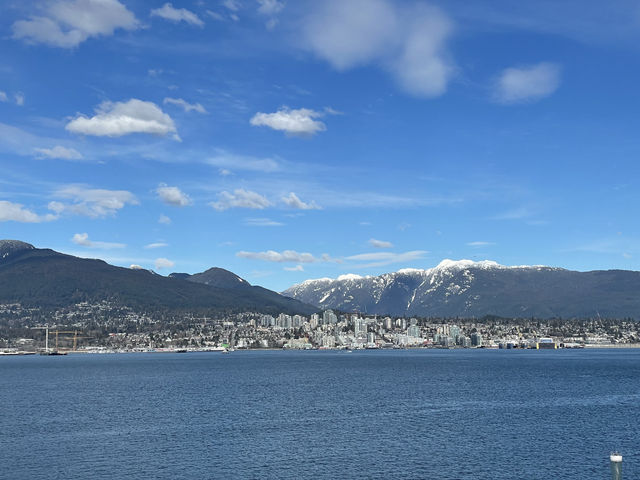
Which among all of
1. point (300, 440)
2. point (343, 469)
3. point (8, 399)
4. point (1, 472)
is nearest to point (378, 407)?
point (300, 440)

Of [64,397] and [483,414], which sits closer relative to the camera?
[483,414]

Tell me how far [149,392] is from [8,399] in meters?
32.1

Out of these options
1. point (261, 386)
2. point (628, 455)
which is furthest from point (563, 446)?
point (261, 386)

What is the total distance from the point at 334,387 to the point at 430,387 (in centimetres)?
2545

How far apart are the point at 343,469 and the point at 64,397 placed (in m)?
101

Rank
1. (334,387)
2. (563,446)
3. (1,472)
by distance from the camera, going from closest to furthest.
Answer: (1,472), (563,446), (334,387)

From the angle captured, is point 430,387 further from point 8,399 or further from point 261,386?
point 8,399

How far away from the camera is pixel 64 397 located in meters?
155

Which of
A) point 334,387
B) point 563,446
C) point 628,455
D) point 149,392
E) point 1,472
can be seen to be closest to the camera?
point 1,472

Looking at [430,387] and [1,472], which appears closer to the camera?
[1,472]

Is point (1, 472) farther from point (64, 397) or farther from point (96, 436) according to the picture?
point (64, 397)

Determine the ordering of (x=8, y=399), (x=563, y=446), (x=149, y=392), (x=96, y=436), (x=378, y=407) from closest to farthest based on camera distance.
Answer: (x=563, y=446) → (x=96, y=436) → (x=378, y=407) → (x=8, y=399) → (x=149, y=392)

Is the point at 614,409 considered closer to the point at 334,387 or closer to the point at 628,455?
the point at 628,455

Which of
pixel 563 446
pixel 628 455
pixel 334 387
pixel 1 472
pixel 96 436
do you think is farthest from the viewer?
pixel 334 387
